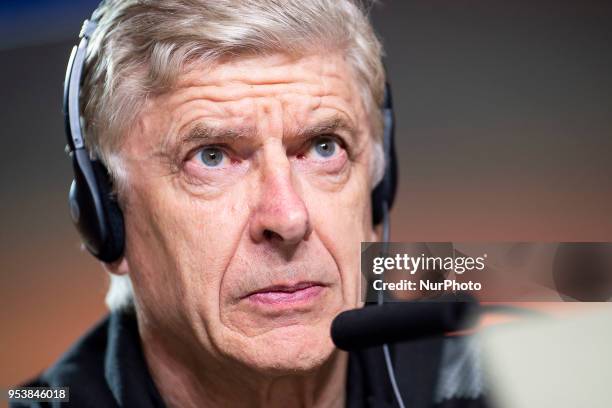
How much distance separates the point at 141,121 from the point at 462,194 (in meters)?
0.76

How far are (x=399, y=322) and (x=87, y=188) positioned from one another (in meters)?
0.73

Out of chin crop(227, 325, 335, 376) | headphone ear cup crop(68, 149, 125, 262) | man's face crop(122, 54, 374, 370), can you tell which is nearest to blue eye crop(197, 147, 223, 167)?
man's face crop(122, 54, 374, 370)

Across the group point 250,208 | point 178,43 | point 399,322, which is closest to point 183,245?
point 250,208

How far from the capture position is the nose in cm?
165

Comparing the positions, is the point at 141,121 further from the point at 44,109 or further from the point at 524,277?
the point at 524,277

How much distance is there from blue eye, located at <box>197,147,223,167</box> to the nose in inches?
4.1

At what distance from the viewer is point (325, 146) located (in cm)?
182

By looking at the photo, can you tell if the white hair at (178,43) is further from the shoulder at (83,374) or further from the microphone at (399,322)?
the microphone at (399,322)

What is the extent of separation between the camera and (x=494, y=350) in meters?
1.88

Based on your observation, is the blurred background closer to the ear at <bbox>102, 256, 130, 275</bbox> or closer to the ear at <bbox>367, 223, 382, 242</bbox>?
the ear at <bbox>367, 223, 382, 242</bbox>

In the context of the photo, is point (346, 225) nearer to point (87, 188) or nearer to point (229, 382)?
point (229, 382)

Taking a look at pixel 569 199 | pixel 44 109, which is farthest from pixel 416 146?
pixel 44 109

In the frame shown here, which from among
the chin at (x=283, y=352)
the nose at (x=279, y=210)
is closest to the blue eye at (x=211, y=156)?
the nose at (x=279, y=210)

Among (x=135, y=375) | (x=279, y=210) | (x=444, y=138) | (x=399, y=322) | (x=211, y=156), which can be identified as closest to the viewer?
(x=399, y=322)
